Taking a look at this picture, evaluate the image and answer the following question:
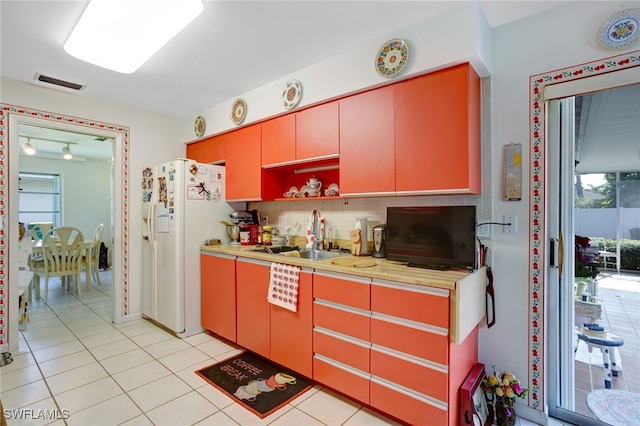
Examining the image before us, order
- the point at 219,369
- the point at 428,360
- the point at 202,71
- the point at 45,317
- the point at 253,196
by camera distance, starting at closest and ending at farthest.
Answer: the point at 428,360 → the point at 219,369 → the point at 202,71 → the point at 253,196 → the point at 45,317

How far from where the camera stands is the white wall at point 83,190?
21.4 feet

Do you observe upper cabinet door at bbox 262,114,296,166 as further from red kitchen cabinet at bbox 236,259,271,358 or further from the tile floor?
the tile floor

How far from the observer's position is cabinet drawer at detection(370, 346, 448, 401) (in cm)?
161

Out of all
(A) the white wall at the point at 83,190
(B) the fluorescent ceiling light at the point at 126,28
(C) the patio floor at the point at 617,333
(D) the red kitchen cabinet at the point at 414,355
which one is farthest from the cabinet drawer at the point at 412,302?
(A) the white wall at the point at 83,190

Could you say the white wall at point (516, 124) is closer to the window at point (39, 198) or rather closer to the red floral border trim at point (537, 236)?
the red floral border trim at point (537, 236)

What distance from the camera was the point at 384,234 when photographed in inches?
92.0

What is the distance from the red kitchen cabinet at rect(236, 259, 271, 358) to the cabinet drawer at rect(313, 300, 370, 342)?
1.79 ft

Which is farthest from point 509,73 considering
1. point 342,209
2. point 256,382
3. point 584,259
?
point 256,382

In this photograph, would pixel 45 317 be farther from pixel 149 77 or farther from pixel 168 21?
pixel 168 21

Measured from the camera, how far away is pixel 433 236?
1999mm

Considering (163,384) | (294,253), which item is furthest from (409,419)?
(163,384)

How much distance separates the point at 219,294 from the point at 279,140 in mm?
1588

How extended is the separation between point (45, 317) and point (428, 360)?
173 inches

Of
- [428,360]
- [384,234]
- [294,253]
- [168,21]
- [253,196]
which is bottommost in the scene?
[428,360]
